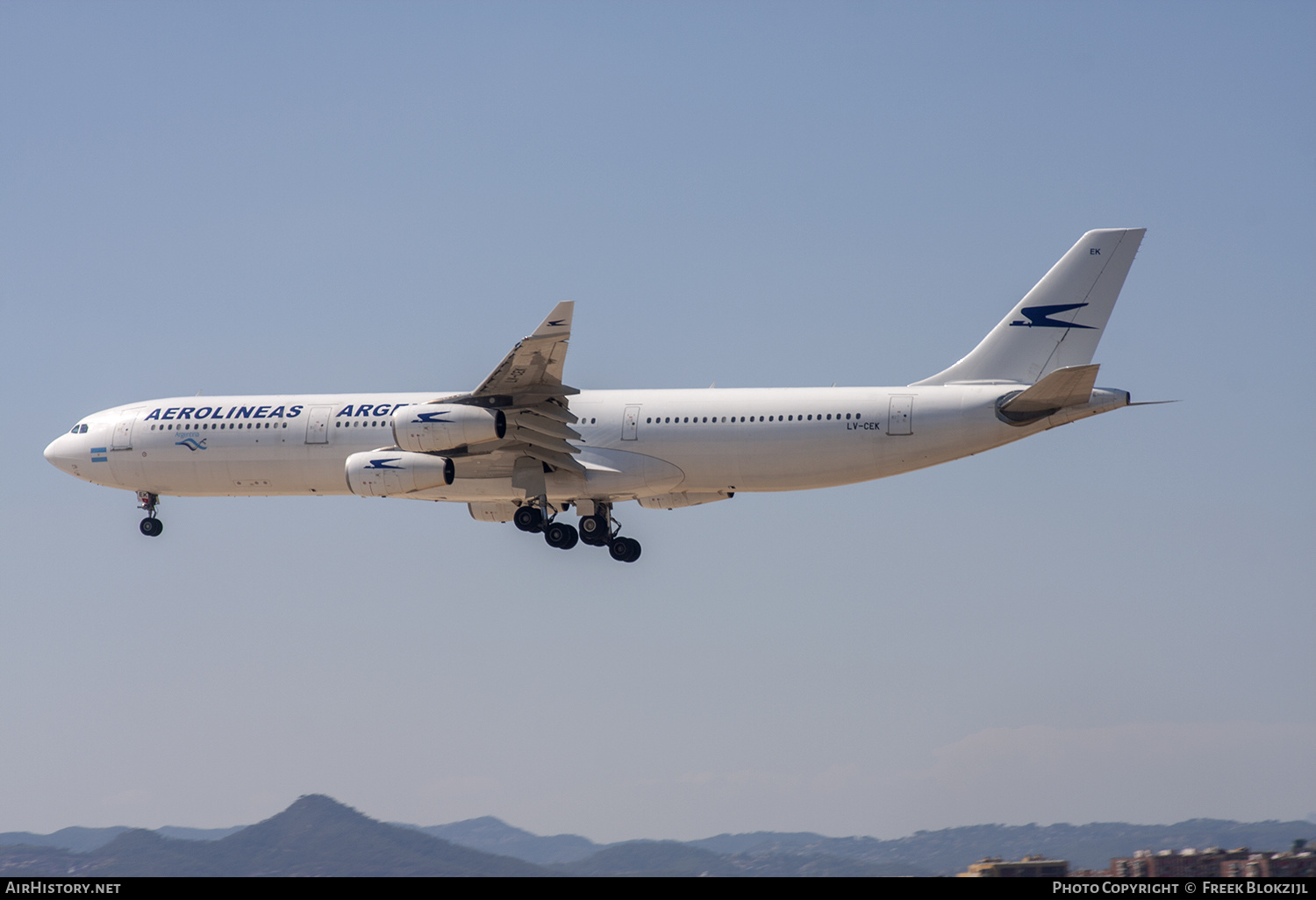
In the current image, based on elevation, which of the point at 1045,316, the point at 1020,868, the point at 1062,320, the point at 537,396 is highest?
the point at 1045,316

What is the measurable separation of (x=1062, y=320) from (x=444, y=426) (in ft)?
52.9

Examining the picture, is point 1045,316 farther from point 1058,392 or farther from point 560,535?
point 560,535

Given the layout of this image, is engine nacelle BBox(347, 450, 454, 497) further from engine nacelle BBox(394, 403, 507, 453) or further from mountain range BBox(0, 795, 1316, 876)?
mountain range BBox(0, 795, 1316, 876)

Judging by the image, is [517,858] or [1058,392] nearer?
[1058,392]

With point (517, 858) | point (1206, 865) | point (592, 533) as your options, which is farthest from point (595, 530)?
point (517, 858)

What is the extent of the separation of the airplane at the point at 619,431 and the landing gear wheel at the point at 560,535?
0.15ft

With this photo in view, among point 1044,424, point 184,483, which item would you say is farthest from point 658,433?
point 184,483

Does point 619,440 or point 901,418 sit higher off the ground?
point 619,440

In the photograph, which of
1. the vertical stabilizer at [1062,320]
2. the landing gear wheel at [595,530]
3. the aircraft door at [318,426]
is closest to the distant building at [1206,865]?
the vertical stabilizer at [1062,320]

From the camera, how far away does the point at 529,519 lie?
1563 inches

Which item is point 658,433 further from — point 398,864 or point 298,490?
point 398,864

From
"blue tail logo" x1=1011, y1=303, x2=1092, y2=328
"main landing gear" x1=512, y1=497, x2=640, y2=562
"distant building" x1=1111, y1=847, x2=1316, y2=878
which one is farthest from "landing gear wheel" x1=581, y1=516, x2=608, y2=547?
"distant building" x1=1111, y1=847, x2=1316, y2=878

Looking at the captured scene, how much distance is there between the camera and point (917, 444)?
3622cm
